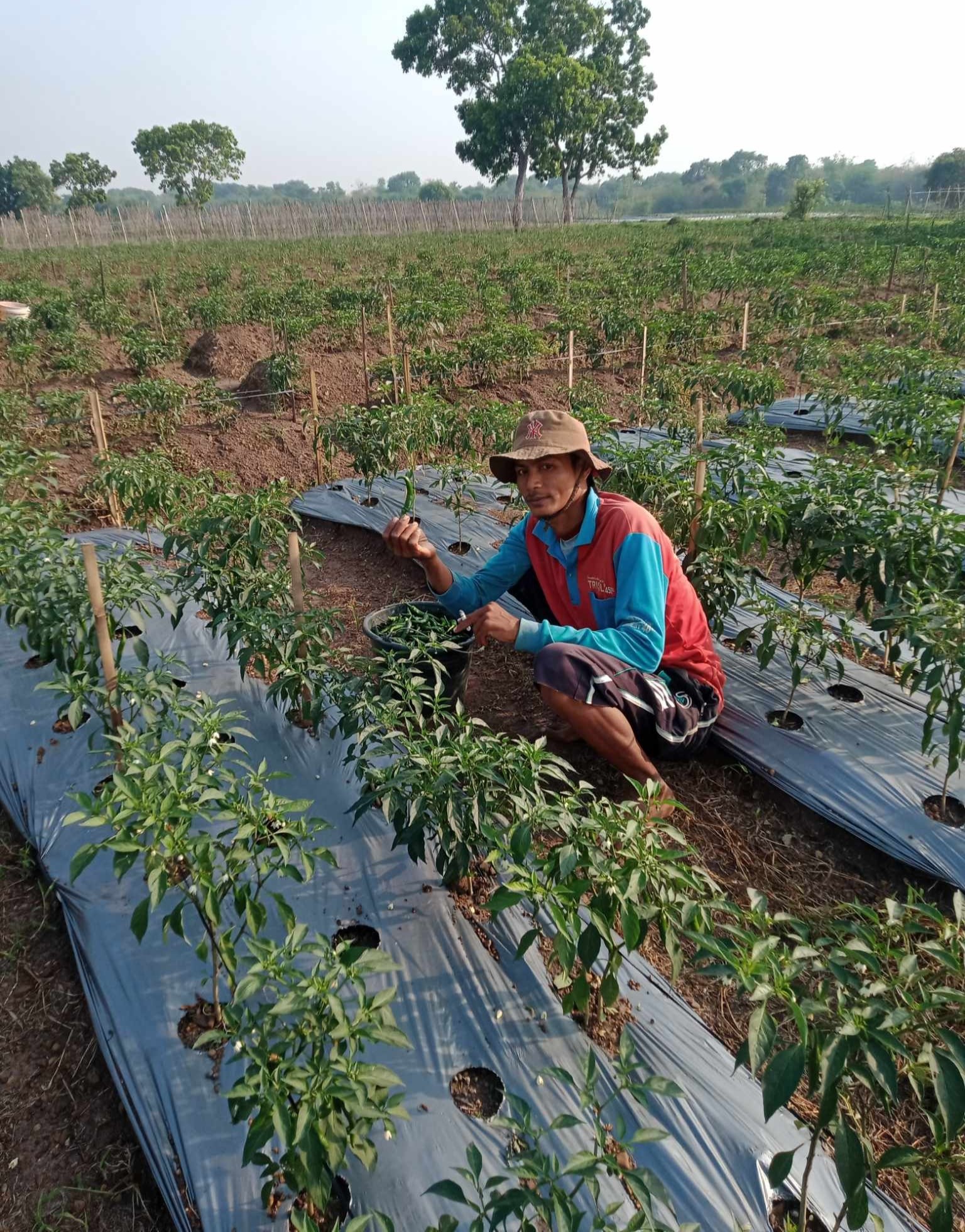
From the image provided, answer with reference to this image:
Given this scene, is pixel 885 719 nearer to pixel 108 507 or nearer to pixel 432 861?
→ pixel 432 861

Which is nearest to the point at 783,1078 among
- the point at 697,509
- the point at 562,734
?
the point at 562,734

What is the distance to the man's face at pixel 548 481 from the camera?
2543 mm

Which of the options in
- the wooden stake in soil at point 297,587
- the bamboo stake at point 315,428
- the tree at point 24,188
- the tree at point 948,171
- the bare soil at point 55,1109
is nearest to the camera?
the bare soil at point 55,1109

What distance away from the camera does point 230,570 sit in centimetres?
303

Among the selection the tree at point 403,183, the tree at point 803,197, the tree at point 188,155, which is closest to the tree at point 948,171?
the tree at point 803,197

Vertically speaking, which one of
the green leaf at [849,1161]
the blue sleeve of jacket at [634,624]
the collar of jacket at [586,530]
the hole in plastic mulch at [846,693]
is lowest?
Answer: the hole in plastic mulch at [846,693]

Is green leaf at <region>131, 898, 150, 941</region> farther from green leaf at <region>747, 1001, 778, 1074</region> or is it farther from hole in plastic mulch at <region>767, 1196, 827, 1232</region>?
hole in plastic mulch at <region>767, 1196, 827, 1232</region>

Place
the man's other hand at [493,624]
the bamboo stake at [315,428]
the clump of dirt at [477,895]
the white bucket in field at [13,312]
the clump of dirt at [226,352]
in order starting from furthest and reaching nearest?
the clump of dirt at [226,352]
the white bucket in field at [13,312]
the bamboo stake at [315,428]
the man's other hand at [493,624]
the clump of dirt at [477,895]

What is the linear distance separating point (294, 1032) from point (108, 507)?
4.44 metres

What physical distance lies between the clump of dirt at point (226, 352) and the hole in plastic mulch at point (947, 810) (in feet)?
28.2

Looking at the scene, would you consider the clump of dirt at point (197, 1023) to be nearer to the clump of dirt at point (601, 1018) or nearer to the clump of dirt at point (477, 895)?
the clump of dirt at point (477, 895)

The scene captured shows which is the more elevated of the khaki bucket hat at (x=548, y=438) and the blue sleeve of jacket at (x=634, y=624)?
the khaki bucket hat at (x=548, y=438)

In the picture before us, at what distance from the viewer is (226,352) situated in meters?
9.54

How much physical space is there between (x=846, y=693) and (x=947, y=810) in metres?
0.66
